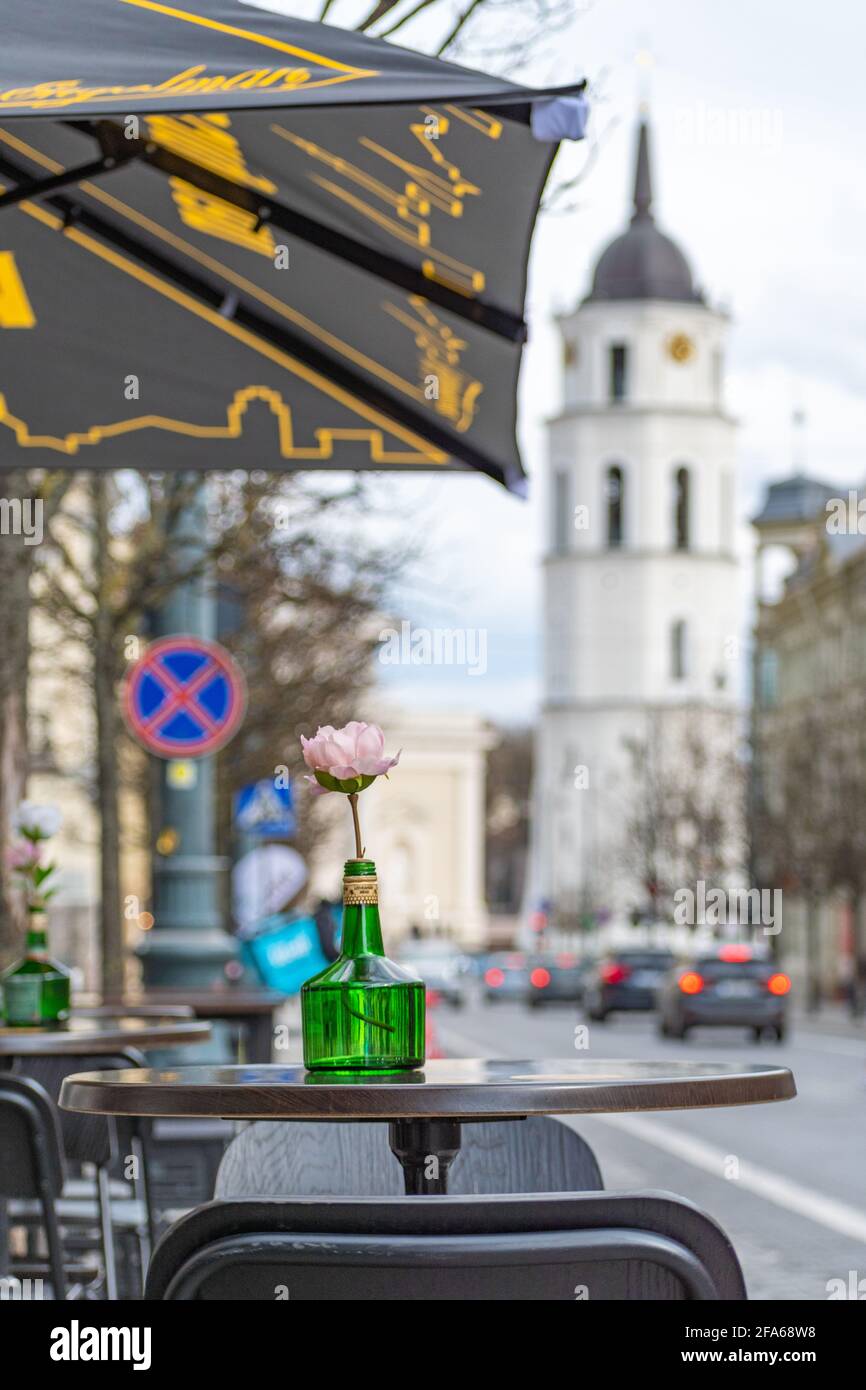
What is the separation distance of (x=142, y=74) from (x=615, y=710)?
122167 mm

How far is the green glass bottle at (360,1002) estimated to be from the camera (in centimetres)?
411

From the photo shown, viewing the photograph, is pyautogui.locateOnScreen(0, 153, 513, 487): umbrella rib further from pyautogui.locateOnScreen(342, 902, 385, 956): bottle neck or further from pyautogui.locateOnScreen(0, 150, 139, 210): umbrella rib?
pyautogui.locateOnScreen(342, 902, 385, 956): bottle neck

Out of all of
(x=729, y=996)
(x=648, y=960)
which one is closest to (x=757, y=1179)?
(x=729, y=996)

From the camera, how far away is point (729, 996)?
3812 centimetres

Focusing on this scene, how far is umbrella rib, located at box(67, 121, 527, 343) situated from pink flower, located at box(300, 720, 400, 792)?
Result: 216 cm

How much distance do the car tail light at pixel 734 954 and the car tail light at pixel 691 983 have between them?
0.54 metres

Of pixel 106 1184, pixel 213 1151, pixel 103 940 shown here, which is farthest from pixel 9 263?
pixel 103 940

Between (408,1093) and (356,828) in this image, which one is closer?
(408,1093)

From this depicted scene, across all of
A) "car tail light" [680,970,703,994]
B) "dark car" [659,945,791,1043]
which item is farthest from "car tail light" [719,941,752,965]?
"car tail light" [680,970,703,994]

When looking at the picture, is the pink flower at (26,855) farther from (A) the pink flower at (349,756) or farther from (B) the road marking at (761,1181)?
(B) the road marking at (761,1181)

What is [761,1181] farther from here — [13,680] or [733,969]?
[733,969]

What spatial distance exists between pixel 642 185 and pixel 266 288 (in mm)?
134272

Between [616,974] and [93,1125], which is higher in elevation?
[93,1125]

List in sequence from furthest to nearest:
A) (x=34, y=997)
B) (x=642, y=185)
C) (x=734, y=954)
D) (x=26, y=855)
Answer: (x=642, y=185) → (x=734, y=954) → (x=26, y=855) → (x=34, y=997)
